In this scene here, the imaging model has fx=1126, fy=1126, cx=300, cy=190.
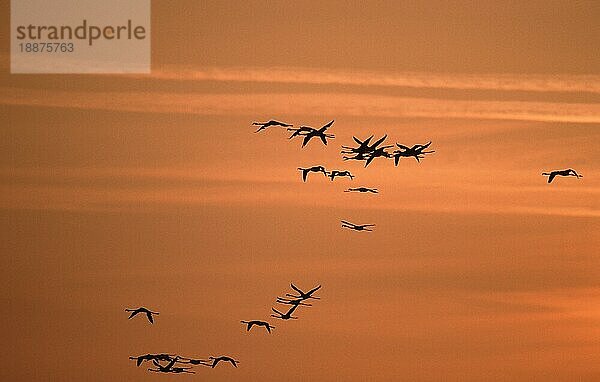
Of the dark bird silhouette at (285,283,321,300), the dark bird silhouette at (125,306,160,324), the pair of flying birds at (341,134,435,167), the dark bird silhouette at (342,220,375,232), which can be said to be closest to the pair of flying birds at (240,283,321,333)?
the dark bird silhouette at (285,283,321,300)

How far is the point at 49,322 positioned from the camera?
5852 millimetres

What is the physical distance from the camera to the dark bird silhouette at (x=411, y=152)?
5.70 metres

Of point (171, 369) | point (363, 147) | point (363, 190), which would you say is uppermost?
point (363, 147)

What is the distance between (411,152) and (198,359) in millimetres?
1531

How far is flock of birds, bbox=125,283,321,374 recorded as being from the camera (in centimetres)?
581

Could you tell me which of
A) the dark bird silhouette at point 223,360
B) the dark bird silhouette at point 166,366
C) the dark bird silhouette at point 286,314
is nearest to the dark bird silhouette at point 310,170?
the dark bird silhouette at point 286,314

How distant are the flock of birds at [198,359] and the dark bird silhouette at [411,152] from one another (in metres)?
0.81

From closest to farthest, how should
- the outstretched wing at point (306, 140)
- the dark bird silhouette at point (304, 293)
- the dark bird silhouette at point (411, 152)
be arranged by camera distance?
the outstretched wing at point (306, 140) → the dark bird silhouette at point (411, 152) → the dark bird silhouette at point (304, 293)

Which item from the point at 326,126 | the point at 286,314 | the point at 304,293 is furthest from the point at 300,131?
the point at 286,314

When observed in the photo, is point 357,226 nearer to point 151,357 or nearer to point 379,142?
point 379,142

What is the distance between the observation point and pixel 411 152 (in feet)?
18.7

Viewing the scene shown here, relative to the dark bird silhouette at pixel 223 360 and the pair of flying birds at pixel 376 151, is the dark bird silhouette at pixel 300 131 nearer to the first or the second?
the pair of flying birds at pixel 376 151

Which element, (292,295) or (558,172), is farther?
(292,295)

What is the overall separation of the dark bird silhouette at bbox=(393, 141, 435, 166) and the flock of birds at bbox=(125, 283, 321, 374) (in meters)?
0.81
